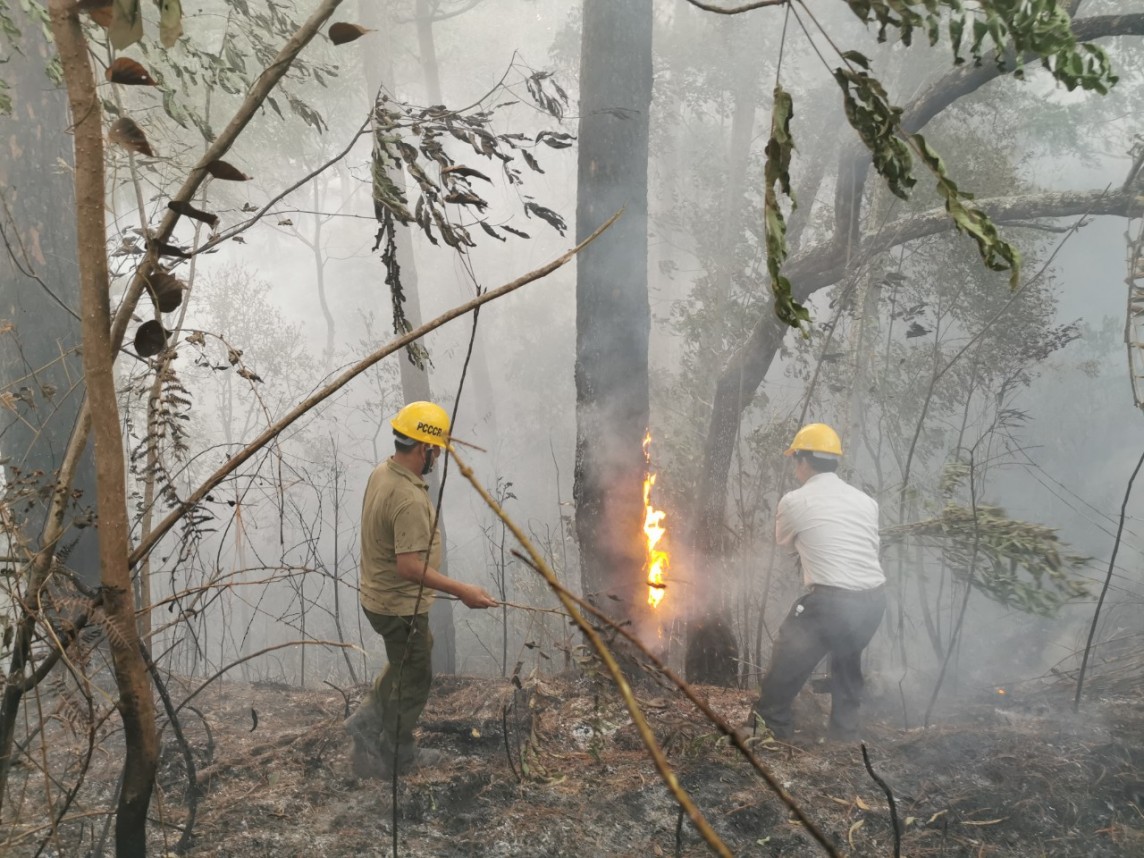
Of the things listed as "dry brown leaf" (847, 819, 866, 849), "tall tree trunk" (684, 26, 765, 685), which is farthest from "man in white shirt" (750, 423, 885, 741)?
"tall tree trunk" (684, 26, 765, 685)

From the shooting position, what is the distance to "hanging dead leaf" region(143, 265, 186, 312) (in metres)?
1.39

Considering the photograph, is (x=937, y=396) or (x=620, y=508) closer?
(x=620, y=508)

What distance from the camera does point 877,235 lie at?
676 cm

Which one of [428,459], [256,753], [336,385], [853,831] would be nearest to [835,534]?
[853,831]

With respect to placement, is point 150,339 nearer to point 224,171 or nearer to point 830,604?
point 224,171

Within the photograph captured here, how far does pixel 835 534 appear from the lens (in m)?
5.15

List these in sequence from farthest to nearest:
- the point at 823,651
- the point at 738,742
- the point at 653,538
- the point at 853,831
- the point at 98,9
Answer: the point at 653,538 < the point at 823,651 < the point at 853,831 < the point at 98,9 < the point at 738,742

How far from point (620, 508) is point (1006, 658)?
32.6ft

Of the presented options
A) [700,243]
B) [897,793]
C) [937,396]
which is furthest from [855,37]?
[897,793]

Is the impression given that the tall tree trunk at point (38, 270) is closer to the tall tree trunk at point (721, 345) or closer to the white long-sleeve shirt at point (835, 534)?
the tall tree trunk at point (721, 345)

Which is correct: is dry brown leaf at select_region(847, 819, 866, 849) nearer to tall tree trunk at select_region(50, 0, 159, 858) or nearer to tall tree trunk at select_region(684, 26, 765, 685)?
tall tree trunk at select_region(684, 26, 765, 685)

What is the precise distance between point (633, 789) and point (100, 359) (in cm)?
366

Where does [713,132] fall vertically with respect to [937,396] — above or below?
above

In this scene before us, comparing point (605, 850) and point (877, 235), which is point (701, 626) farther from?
point (877, 235)
